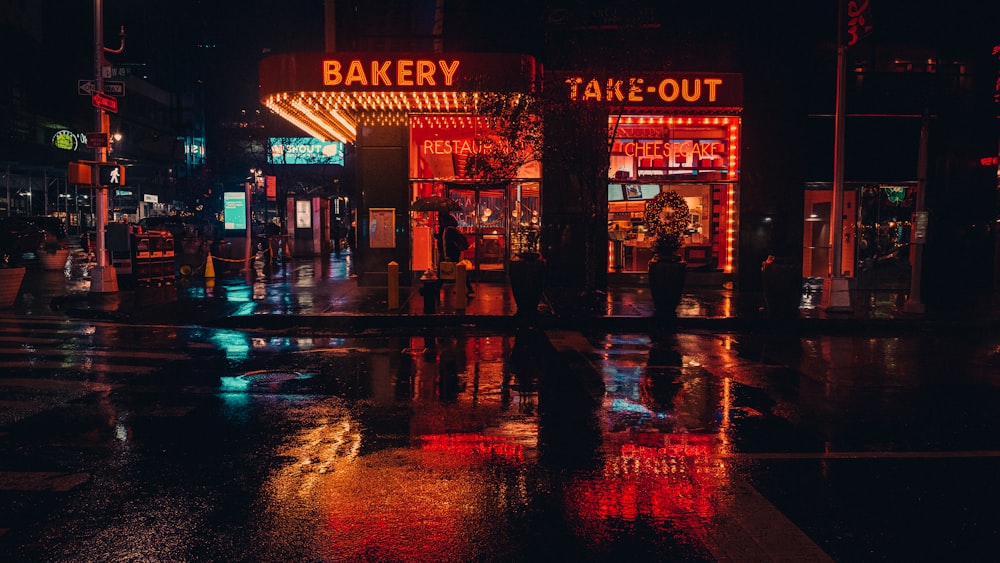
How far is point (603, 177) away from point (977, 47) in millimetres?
11402

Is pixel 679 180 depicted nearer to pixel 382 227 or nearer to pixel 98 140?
pixel 382 227

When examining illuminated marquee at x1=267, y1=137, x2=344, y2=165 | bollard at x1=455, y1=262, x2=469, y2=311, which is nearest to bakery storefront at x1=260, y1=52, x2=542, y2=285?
bollard at x1=455, y1=262, x2=469, y2=311

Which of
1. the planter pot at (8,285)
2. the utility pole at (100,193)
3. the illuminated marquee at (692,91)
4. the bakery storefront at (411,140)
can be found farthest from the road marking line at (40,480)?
the illuminated marquee at (692,91)

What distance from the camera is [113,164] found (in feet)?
56.9

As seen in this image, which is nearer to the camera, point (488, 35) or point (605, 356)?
point (605, 356)

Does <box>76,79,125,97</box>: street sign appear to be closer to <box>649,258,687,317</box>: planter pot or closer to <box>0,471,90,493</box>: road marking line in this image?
<box>649,258,687,317</box>: planter pot

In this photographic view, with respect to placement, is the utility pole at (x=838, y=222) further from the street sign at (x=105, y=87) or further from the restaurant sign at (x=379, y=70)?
the street sign at (x=105, y=87)

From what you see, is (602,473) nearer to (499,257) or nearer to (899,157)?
(499,257)

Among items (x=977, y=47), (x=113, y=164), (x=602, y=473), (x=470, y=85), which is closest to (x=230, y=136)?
(x=113, y=164)

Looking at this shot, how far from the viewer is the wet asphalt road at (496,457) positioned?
4109 millimetres

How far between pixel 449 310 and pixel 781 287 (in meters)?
6.17

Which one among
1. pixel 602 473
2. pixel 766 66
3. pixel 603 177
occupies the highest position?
pixel 766 66

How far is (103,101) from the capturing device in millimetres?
16891

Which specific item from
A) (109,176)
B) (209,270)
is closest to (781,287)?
(109,176)
